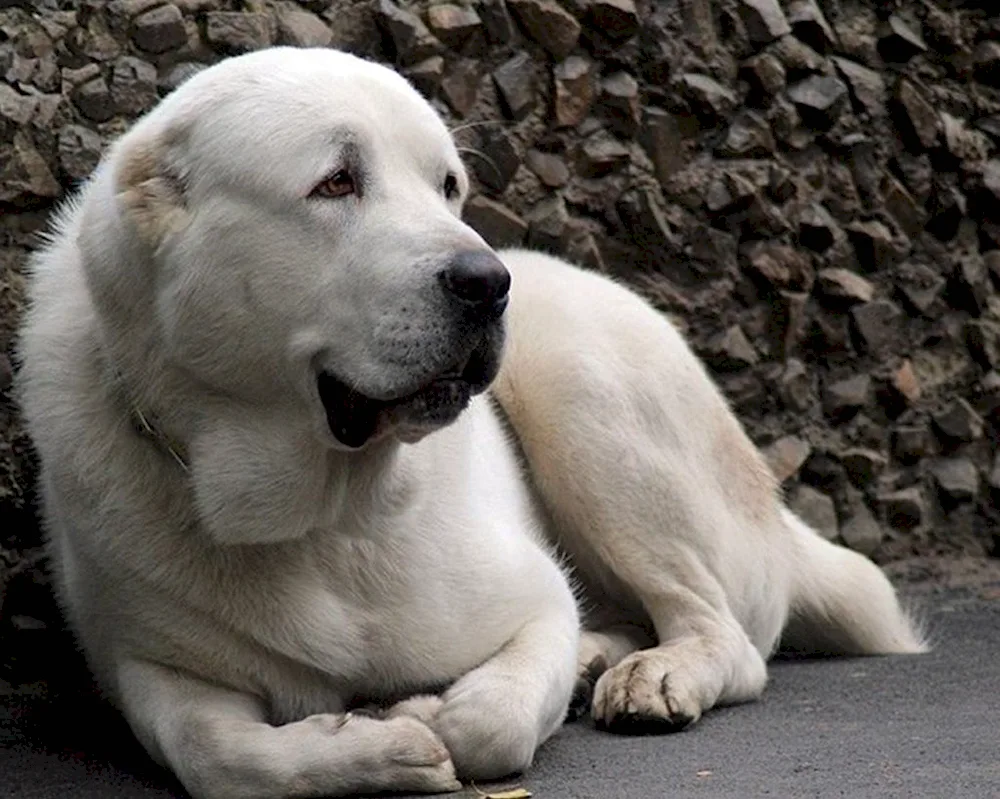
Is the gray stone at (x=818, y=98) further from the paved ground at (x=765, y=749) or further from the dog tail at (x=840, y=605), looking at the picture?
the paved ground at (x=765, y=749)

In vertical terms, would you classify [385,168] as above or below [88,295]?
above

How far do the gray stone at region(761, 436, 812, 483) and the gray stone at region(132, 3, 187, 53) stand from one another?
2.20 m

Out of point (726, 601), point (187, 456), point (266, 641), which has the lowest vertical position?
point (726, 601)

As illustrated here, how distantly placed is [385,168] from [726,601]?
149 centimetres

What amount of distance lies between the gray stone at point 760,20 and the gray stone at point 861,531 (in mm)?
1450

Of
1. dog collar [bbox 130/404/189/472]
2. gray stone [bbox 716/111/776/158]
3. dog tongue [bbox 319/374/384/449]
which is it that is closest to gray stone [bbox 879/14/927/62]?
gray stone [bbox 716/111/776/158]

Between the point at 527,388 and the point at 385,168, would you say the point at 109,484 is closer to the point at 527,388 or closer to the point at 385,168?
the point at 385,168

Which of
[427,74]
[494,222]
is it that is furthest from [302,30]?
[494,222]

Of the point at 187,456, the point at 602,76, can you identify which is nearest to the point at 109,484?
the point at 187,456

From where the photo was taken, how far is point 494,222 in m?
4.94

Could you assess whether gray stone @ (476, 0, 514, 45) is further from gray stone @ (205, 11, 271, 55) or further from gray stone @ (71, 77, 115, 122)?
gray stone @ (71, 77, 115, 122)

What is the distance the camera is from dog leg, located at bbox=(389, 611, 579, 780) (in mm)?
3145

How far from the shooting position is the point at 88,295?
3.39 m

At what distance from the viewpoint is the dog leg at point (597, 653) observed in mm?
3898
